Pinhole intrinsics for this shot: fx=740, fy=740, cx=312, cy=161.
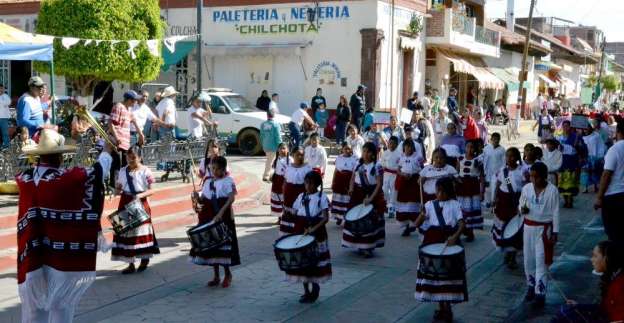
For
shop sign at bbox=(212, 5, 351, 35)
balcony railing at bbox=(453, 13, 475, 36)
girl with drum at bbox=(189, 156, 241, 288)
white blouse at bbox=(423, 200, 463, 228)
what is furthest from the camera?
balcony railing at bbox=(453, 13, 475, 36)

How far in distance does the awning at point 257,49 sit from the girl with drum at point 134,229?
17751 millimetres

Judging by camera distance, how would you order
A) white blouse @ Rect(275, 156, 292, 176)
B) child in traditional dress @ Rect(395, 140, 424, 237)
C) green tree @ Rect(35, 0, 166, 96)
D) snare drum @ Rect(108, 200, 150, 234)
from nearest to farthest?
snare drum @ Rect(108, 200, 150, 234) → child in traditional dress @ Rect(395, 140, 424, 237) → white blouse @ Rect(275, 156, 292, 176) → green tree @ Rect(35, 0, 166, 96)

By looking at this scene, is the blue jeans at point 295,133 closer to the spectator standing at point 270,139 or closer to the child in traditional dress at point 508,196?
the spectator standing at point 270,139

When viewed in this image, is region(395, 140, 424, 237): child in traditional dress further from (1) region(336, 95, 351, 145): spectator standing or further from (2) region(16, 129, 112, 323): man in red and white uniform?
(1) region(336, 95, 351, 145): spectator standing

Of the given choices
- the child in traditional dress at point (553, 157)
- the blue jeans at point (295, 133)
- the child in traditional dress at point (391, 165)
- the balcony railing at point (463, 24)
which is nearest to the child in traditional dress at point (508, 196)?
the child in traditional dress at point (391, 165)

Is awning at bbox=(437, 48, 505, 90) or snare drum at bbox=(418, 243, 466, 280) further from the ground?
awning at bbox=(437, 48, 505, 90)

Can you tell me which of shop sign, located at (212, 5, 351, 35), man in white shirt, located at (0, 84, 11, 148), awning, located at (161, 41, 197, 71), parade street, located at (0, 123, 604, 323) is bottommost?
parade street, located at (0, 123, 604, 323)

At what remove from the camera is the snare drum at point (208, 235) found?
7961 millimetres

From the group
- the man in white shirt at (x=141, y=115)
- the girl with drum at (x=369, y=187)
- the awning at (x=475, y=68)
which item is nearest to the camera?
the girl with drum at (x=369, y=187)

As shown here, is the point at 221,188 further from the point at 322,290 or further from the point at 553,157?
the point at 553,157

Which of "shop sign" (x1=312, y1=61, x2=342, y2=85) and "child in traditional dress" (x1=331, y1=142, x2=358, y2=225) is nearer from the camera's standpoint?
"child in traditional dress" (x1=331, y1=142, x2=358, y2=225)

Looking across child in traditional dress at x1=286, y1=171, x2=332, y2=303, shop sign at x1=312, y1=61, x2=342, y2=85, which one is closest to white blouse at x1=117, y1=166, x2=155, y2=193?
child in traditional dress at x1=286, y1=171, x2=332, y2=303

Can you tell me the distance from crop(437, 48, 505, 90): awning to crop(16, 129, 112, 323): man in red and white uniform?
27.3 metres

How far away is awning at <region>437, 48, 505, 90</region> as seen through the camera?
31.8 m
